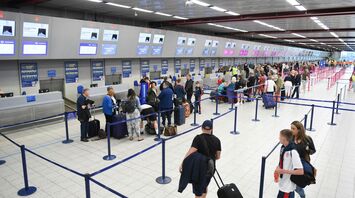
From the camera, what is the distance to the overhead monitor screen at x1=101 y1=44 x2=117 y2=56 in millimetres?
10753

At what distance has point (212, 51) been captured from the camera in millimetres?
18812

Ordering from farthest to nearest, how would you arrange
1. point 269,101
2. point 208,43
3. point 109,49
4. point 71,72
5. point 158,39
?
point 208,43 → point 158,39 → point 269,101 → point 109,49 → point 71,72

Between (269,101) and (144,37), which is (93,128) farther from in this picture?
(269,101)

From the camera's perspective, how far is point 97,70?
38.2ft

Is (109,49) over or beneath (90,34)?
beneath

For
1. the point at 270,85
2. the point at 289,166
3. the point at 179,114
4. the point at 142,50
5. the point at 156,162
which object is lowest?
the point at 156,162

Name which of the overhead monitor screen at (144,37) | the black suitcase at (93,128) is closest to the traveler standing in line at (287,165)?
the black suitcase at (93,128)

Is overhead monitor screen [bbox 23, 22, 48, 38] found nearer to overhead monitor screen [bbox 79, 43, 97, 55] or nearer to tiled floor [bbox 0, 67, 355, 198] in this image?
overhead monitor screen [bbox 79, 43, 97, 55]

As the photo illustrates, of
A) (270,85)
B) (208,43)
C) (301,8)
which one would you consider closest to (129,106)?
(270,85)

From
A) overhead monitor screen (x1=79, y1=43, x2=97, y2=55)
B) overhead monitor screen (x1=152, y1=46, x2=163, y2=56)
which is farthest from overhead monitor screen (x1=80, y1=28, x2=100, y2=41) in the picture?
overhead monitor screen (x1=152, y1=46, x2=163, y2=56)

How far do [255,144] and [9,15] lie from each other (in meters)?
8.37

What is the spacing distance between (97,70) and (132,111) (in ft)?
18.7

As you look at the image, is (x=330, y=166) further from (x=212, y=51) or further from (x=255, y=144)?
(x=212, y=51)

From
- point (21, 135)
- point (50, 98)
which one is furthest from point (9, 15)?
point (21, 135)
